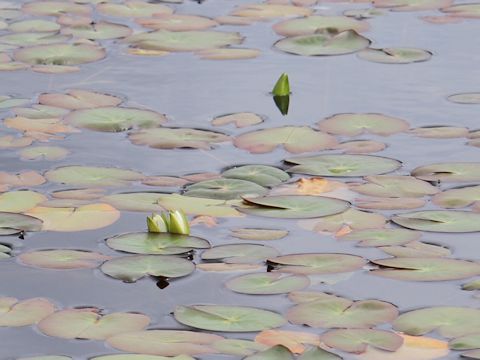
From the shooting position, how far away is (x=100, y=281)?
2.59m

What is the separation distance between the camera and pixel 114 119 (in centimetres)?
362

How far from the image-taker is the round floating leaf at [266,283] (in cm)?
252

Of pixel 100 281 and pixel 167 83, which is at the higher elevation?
pixel 167 83

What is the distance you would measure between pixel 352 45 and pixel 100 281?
6.54 ft

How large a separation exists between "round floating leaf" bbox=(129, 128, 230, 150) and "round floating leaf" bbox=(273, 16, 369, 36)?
1078 millimetres

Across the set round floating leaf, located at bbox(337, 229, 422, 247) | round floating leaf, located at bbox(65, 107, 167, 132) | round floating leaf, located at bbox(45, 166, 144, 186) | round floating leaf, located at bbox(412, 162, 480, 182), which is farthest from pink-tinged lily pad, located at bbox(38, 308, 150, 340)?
round floating leaf, located at bbox(65, 107, 167, 132)

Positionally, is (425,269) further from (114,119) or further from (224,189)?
(114,119)

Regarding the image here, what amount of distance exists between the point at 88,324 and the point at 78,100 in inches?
59.5

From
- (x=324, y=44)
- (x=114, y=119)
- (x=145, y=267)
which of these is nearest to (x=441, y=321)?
(x=145, y=267)

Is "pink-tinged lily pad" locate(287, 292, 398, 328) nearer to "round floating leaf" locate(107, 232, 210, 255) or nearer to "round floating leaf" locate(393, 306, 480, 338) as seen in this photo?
"round floating leaf" locate(393, 306, 480, 338)

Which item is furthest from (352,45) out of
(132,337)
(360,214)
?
(132,337)

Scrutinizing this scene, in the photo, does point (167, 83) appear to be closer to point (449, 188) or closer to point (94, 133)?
point (94, 133)

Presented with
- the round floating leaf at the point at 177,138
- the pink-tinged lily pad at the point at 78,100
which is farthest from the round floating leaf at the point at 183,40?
→ the round floating leaf at the point at 177,138

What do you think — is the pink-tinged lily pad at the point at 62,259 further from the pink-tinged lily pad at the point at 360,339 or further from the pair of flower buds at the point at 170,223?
the pink-tinged lily pad at the point at 360,339
